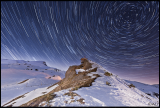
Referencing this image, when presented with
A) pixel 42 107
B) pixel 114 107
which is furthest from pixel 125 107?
pixel 42 107

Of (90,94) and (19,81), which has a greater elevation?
(19,81)

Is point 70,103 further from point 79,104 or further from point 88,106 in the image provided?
point 88,106

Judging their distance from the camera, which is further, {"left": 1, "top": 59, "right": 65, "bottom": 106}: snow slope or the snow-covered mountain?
{"left": 1, "top": 59, "right": 65, "bottom": 106}: snow slope

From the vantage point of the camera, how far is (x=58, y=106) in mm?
3229

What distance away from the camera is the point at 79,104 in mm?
3436

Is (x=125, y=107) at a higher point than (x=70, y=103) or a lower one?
lower

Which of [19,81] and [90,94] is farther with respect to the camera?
[19,81]

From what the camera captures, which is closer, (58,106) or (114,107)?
(58,106)

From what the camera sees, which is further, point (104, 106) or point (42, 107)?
point (104, 106)

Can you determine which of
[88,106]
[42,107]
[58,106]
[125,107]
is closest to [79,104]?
[88,106]

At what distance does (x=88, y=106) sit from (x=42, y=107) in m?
2.05

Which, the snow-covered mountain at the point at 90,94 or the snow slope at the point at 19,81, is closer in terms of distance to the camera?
the snow-covered mountain at the point at 90,94

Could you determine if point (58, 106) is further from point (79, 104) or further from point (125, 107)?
point (125, 107)

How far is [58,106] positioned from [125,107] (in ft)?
10.6
